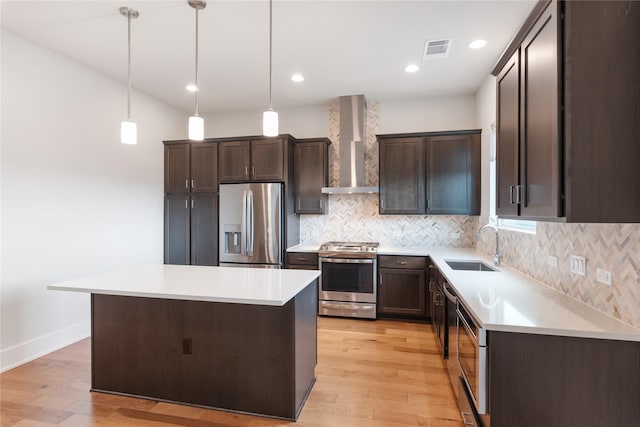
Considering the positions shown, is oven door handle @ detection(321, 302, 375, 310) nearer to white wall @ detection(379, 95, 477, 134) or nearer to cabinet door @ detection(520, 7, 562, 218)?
white wall @ detection(379, 95, 477, 134)

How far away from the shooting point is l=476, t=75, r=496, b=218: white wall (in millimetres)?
3572

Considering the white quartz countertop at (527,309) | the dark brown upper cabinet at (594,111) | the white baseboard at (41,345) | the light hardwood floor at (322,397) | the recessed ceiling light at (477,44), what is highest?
the recessed ceiling light at (477,44)

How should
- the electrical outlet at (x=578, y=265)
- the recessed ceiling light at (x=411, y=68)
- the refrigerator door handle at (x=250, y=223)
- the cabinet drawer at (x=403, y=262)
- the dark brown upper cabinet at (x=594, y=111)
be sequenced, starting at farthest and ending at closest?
the refrigerator door handle at (x=250, y=223), the cabinet drawer at (x=403, y=262), the recessed ceiling light at (x=411, y=68), the electrical outlet at (x=578, y=265), the dark brown upper cabinet at (x=594, y=111)

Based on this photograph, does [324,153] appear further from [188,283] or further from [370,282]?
[188,283]

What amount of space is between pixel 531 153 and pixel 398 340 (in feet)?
8.05

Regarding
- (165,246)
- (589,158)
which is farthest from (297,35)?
(165,246)

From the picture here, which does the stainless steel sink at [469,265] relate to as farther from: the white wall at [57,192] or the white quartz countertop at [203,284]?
the white wall at [57,192]

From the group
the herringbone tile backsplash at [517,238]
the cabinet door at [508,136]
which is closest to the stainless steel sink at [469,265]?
the herringbone tile backsplash at [517,238]

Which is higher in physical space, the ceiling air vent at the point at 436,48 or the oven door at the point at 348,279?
the ceiling air vent at the point at 436,48

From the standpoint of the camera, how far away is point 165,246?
15.6 feet

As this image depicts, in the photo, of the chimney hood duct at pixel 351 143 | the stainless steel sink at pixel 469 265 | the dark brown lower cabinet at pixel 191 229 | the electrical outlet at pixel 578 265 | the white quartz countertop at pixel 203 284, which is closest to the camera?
the electrical outlet at pixel 578 265

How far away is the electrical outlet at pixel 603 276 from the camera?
1.63 m

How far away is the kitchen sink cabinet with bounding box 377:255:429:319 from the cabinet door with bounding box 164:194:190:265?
109 inches

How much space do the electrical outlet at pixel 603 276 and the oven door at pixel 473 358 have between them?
2.24 feet
